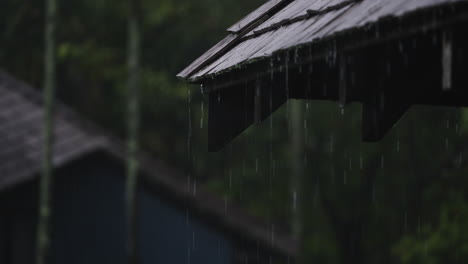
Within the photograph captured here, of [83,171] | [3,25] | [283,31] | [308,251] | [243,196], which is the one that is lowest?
[308,251]

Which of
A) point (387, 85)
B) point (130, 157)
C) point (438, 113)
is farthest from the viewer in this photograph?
point (438, 113)

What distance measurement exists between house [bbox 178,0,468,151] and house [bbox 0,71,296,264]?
12010 mm

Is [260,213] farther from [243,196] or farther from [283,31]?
[283,31]

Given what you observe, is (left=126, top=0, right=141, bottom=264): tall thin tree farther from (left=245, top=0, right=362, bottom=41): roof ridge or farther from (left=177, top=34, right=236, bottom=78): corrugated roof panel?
(left=245, top=0, right=362, bottom=41): roof ridge

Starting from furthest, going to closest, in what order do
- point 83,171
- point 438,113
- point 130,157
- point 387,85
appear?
point 438,113, point 83,171, point 130,157, point 387,85

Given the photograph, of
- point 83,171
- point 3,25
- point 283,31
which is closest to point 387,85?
point 283,31

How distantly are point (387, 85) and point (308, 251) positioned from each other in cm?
2514

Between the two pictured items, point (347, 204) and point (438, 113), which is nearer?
point (438, 113)

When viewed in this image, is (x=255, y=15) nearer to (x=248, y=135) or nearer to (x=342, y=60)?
(x=342, y=60)

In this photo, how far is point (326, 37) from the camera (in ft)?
11.3

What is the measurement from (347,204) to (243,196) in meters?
4.36

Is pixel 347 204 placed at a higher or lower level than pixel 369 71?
lower

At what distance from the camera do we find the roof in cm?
318

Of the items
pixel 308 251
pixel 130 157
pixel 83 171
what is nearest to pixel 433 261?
pixel 130 157
